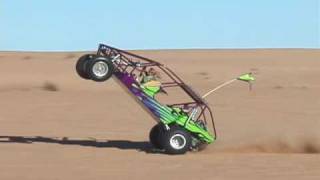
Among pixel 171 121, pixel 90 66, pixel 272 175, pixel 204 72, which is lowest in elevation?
pixel 272 175

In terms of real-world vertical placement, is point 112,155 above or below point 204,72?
below

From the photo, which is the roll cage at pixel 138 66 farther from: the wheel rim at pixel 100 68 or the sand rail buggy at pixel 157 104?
the wheel rim at pixel 100 68

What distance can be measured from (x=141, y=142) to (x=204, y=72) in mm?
38892

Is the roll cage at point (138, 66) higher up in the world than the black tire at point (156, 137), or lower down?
higher up

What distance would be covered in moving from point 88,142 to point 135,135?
231 cm

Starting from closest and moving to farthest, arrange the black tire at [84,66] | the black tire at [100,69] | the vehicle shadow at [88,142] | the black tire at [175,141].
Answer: the black tire at [175,141]
the black tire at [100,69]
the black tire at [84,66]
the vehicle shadow at [88,142]

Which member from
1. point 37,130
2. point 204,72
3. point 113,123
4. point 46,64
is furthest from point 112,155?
point 46,64

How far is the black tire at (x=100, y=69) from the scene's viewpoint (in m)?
15.2

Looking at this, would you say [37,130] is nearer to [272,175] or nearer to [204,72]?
[272,175]

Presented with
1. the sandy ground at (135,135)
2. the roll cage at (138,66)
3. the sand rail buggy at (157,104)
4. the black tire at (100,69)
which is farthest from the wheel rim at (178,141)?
the black tire at (100,69)

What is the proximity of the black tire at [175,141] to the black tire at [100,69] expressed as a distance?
4.76 ft

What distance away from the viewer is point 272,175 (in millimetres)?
12266

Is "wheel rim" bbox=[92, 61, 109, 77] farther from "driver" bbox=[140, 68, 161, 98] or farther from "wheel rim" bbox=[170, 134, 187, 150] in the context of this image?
"wheel rim" bbox=[170, 134, 187, 150]

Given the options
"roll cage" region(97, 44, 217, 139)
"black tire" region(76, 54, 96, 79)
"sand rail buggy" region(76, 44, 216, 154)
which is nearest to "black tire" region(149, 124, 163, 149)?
"sand rail buggy" region(76, 44, 216, 154)
